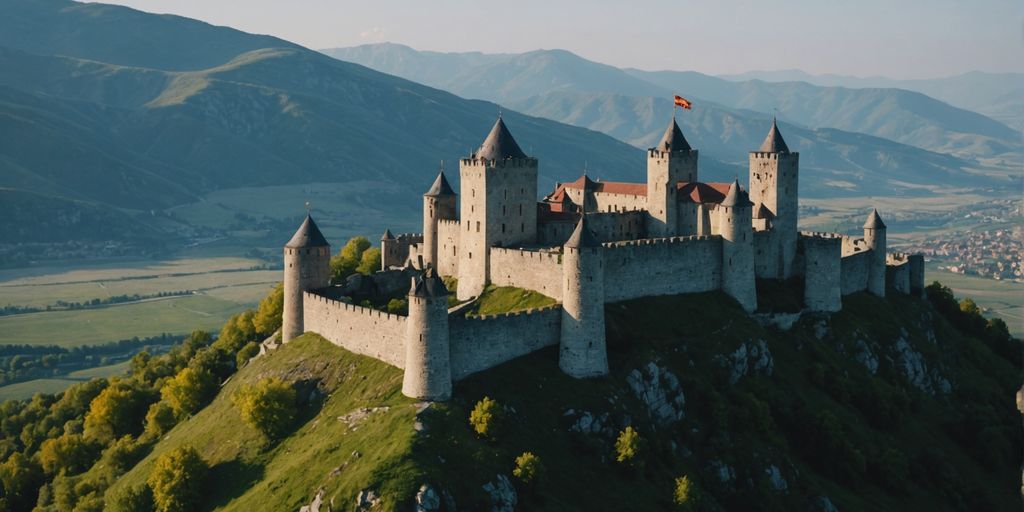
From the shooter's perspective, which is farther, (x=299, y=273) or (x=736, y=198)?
(x=736, y=198)

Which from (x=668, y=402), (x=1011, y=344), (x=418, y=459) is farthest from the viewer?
(x=1011, y=344)

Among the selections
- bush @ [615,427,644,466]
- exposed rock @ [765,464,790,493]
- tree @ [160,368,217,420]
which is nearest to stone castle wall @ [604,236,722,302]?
bush @ [615,427,644,466]

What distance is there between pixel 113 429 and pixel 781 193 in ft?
189

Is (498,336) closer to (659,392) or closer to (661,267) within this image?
(659,392)

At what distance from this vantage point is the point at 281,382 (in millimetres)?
67062

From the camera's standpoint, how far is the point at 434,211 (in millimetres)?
83438

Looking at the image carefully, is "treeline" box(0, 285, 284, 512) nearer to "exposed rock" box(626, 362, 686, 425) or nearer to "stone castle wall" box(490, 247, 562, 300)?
"stone castle wall" box(490, 247, 562, 300)

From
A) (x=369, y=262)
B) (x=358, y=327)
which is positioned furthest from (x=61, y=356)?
(x=358, y=327)

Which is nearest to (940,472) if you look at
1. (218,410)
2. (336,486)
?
(336,486)

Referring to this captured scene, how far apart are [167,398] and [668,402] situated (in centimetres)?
3862

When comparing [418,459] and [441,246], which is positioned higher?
[441,246]

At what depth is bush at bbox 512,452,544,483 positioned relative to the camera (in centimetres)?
5525

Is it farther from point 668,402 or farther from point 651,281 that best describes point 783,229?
point 668,402

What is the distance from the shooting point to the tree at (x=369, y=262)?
299 ft
